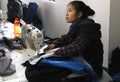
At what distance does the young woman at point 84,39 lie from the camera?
184 cm

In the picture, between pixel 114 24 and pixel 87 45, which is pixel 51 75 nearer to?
pixel 87 45

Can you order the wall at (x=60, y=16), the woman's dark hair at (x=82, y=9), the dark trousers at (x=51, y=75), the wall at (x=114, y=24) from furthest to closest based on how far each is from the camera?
the wall at (x=60, y=16), the wall at (x=114, y=24), the woman's dark hair at (x=82, y=9), the dark trousers at (x=51, y=75)

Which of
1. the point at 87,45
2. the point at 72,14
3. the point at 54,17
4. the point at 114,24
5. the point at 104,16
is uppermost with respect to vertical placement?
the point at 72,14

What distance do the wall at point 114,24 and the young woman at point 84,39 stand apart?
130 centimetres

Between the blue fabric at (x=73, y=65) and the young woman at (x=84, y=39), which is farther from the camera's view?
the young woman at (x=84, y=39)

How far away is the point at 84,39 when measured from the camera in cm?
184

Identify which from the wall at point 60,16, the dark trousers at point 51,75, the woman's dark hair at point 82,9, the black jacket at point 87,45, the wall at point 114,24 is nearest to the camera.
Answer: the dark trousers at point 51,75

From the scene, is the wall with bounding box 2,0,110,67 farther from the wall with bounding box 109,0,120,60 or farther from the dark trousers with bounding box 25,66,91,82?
the dark trousers with bounding box 25,66,91,82

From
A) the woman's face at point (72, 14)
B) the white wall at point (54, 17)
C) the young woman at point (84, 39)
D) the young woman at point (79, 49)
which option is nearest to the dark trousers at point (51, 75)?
the young woman at point (79, 49)

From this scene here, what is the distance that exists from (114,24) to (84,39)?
1724mm

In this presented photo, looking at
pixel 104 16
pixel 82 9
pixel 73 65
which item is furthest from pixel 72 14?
pixel 104 16

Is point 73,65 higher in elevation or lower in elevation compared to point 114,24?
higher

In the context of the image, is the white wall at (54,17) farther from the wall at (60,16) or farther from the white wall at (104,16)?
the white wall at (104,16)

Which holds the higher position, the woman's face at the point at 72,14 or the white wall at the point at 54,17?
the woman's face at the point at 72,14
